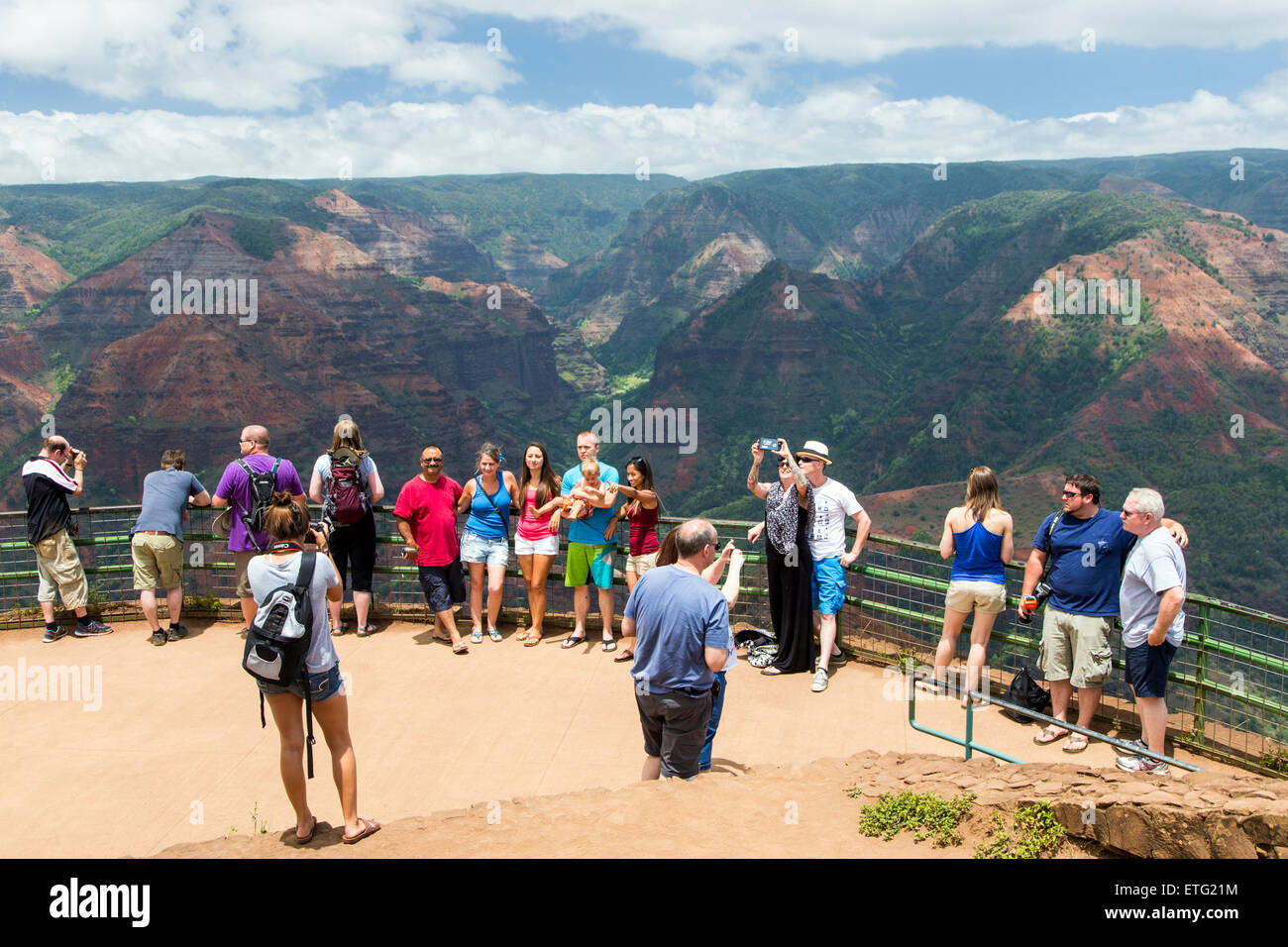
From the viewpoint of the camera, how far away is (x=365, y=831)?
18.2 feet

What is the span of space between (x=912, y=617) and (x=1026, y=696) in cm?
120

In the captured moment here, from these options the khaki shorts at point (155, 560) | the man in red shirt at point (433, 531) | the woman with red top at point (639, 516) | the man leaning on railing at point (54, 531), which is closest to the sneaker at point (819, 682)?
the woman with red top at point (639, 516)

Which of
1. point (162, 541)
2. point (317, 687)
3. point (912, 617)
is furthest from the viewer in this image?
point (162, 541)

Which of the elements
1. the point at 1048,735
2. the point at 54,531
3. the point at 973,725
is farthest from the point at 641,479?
the point at 54,531

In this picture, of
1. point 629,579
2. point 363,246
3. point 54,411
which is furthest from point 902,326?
point 629,579

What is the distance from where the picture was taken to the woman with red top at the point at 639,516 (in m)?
8.52

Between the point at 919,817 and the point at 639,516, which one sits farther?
the point at 639,516

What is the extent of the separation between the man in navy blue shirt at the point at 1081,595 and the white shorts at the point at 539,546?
413 centimetres

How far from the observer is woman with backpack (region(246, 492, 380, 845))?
17.1 feet

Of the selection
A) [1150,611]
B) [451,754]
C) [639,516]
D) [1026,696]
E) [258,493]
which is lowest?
[451,754]

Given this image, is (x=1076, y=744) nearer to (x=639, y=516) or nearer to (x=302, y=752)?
(x=639, y=516)
